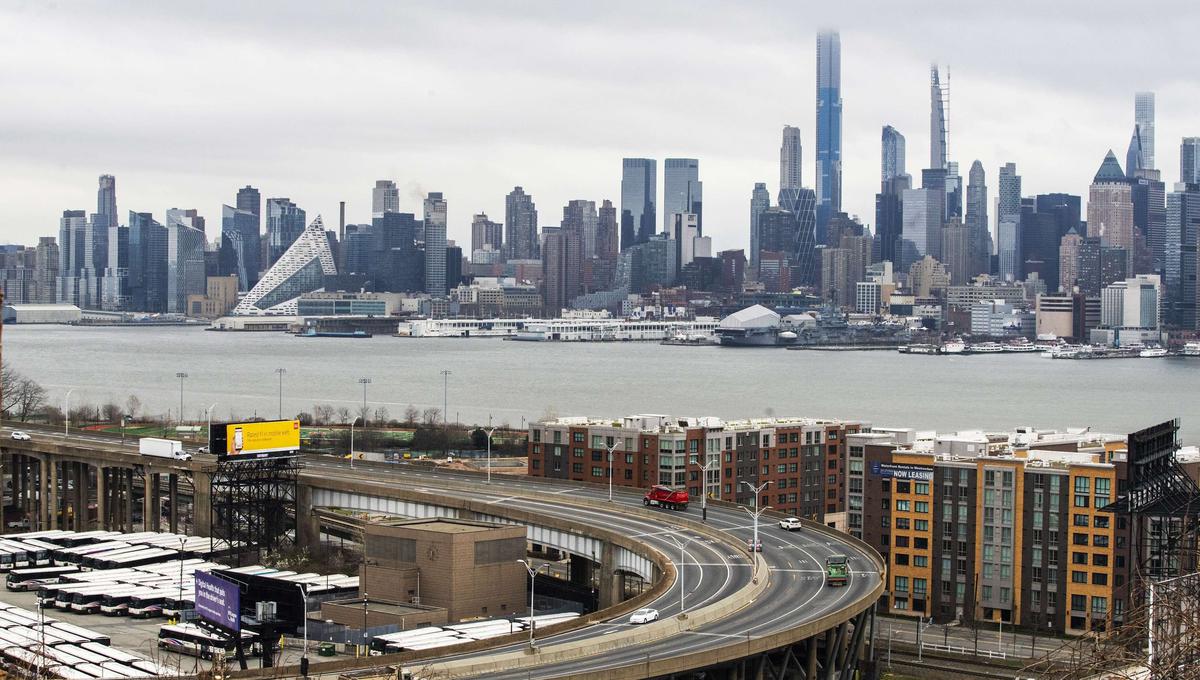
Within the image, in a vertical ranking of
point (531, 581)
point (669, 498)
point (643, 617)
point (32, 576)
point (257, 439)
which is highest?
point (257, 439)

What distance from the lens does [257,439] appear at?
127 feet

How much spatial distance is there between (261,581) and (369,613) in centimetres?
202

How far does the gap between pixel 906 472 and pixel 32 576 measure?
62.9 feet

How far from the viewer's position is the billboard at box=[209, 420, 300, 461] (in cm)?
3809

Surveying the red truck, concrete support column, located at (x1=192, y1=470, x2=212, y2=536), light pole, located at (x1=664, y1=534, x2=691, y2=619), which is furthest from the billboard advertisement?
concrete support column, located at (x1=192, y1=470, x2=212, y2=536)

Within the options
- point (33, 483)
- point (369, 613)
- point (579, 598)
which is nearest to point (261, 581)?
point (369, 613)

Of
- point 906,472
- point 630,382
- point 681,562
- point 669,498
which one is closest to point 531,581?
point 681,562

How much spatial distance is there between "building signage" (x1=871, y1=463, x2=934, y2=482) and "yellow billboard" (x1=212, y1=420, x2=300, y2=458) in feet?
45.0

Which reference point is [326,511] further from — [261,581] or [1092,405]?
[1092,405]

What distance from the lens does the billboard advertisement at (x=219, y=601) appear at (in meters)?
23.9

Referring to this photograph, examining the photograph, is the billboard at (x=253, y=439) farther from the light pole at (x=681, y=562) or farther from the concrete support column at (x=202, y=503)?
the light pole at (x=681, y=562)

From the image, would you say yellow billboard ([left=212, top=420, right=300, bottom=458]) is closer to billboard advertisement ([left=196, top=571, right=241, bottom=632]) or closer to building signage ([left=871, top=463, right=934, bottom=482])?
billboard advertisement ([left=196, top=571, right=241, bottom=632])

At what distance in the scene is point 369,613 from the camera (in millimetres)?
29422

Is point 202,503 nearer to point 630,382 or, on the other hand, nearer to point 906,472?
point 906,472
